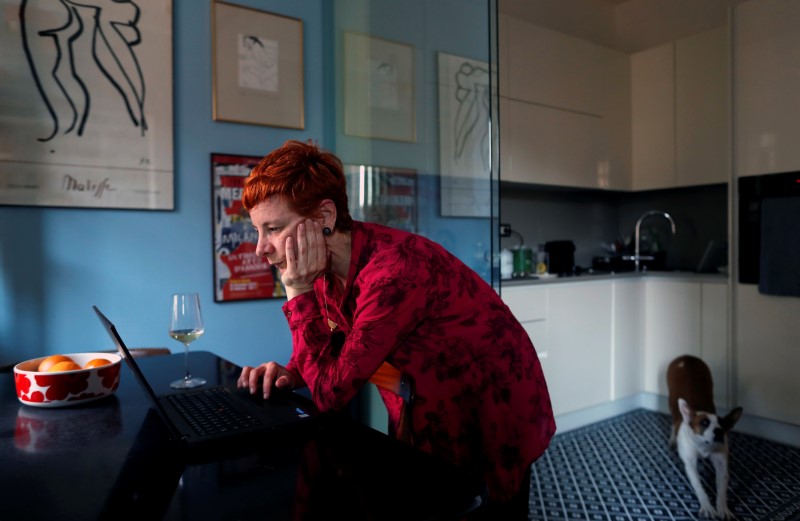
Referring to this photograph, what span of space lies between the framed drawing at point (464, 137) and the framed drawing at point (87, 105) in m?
1.20

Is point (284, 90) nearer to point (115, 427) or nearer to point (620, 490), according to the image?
point (115, 427)

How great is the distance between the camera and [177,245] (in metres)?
2.53

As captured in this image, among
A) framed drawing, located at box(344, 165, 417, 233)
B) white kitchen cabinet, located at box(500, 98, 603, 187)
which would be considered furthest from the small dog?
white kitchen cabinet, located at box(500, 98, 603, 187)

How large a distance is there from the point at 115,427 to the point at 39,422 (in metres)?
0.16

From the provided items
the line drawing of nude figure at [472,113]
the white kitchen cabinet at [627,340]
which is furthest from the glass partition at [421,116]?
the white kitchen cabinet at [627,340]

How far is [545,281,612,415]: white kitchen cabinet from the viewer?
3295 millimetres

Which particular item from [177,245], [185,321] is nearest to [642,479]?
[185,321]

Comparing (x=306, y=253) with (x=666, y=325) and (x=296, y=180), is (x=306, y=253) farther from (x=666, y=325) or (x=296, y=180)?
(x=666, y=325)

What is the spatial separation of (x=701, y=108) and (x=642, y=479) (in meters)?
2.53

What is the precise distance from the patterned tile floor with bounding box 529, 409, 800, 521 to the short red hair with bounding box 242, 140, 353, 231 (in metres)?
1.76

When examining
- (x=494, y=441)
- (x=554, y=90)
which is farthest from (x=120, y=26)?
(x=554, y=90)

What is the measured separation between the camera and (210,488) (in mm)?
743

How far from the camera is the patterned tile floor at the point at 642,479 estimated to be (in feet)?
7.70

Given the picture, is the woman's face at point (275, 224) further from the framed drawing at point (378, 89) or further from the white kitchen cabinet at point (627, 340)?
the white kitchen cabinet at point (627, 340)
